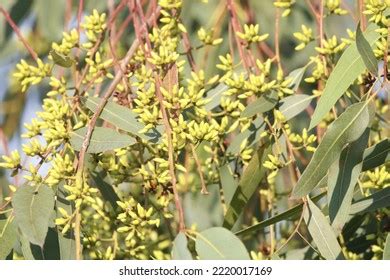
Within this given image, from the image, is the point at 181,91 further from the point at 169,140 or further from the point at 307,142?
the point at 307,142

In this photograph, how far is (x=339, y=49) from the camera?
4.56 feet

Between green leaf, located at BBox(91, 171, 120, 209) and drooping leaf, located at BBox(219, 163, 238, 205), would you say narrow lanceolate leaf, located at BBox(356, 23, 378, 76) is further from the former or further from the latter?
green leaf, located at BBox(91, 171, 120, 209)

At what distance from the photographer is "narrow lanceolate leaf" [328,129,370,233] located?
124cm

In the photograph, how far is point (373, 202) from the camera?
4.32 feet

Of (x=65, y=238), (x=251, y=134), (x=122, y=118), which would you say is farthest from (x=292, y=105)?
(x=65, y=238)

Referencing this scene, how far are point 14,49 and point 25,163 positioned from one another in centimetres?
120

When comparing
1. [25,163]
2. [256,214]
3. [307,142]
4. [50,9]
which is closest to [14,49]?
[50,9]

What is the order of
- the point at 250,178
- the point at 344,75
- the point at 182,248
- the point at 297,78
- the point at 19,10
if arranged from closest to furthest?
the point at 182,248
the point at 344,75
the point at 250,178
the point at 297,78
the point at 19,10

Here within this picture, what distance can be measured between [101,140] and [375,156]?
0.41m

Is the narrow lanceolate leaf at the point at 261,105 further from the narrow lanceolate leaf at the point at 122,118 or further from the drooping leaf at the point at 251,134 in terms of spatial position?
the narrow lanceolate leaf at the point at 122,118

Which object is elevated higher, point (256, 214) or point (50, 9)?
point (50, 9)

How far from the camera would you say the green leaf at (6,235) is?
1.26 metres

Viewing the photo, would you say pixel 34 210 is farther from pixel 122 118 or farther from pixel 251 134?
pixel 251 134

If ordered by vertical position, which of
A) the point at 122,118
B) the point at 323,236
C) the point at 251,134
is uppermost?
the point at 122,118
